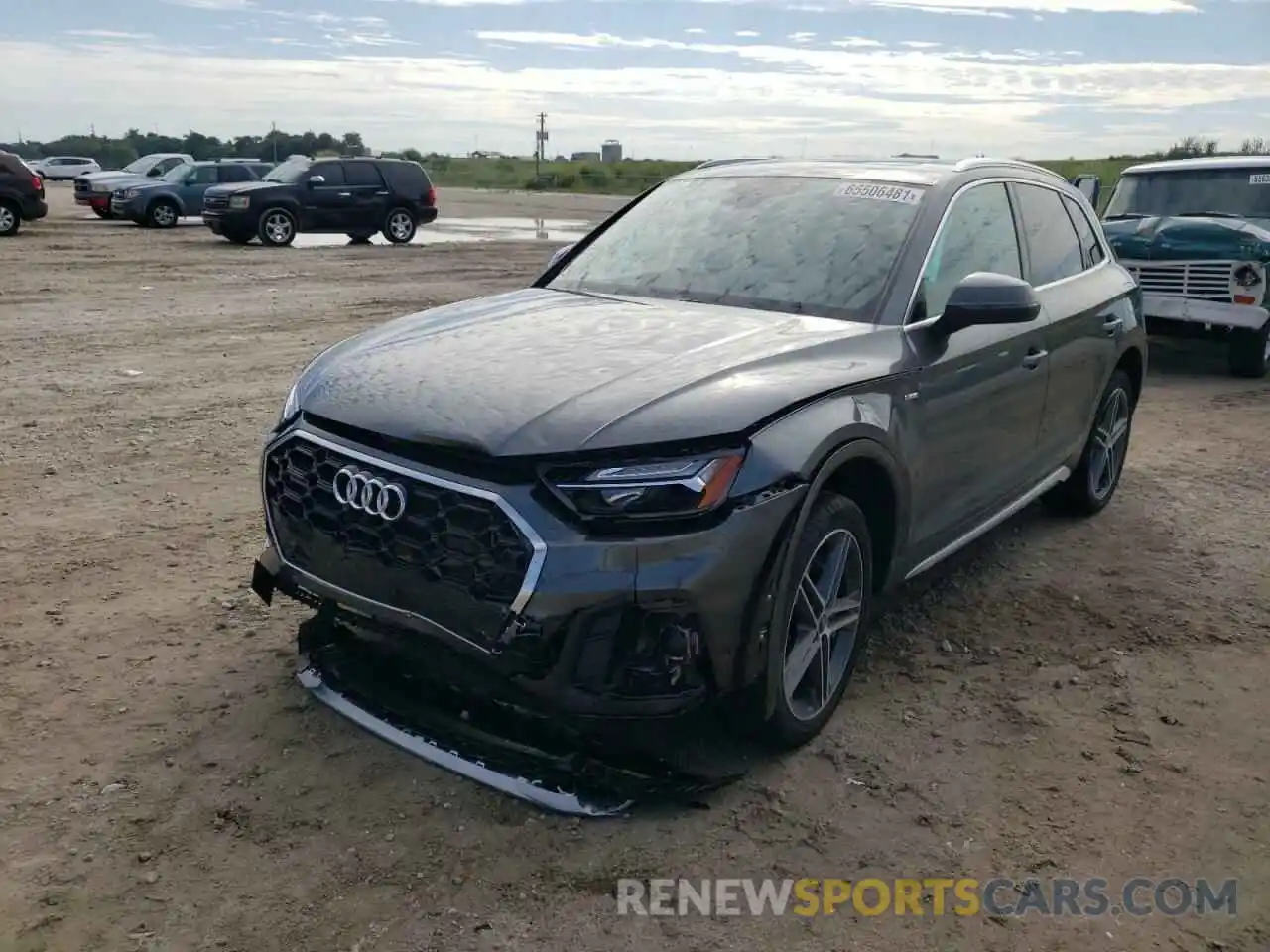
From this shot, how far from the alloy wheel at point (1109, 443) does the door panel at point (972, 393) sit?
3.89ft

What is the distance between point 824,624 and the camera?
11.8 ft

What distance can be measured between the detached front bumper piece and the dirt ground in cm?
13

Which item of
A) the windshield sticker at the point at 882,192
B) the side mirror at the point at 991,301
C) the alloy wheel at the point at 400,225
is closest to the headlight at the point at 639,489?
the side mirror at the point at 991,301

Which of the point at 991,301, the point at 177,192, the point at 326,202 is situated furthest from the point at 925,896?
the point at 177,192

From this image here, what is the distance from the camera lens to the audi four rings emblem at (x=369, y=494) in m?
3.12

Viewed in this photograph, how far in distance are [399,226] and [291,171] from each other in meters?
2.40

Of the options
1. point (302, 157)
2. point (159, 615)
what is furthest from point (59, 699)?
point (302, 157)

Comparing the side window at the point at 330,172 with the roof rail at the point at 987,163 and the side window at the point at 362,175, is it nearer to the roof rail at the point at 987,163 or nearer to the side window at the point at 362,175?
the side window at the point at 362,175

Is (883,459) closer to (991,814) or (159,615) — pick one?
(991,814)

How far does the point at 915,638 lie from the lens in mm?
4562

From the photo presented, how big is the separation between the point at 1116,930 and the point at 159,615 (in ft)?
11.4

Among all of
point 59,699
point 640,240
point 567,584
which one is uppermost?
point 640,240

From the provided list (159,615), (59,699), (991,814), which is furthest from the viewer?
(159,615)

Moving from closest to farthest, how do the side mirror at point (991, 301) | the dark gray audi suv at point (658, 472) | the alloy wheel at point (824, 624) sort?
the dark gray audi suv at point (658, 472) < the alloy wheel at point (824, 624) < the side mirror at point (991, 301)
